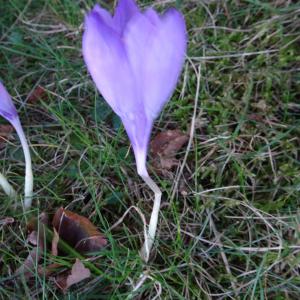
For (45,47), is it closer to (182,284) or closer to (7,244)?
(7,244)

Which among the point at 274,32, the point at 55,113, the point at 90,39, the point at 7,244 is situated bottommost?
the point at 274,32

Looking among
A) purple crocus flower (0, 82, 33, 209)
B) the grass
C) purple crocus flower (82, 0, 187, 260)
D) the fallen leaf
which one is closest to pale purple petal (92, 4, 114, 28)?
purple crocus flower (82, 0, 187, 260)

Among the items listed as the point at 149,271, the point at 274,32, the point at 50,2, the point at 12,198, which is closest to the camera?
the point at 149,271

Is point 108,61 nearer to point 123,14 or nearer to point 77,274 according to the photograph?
point 123,14

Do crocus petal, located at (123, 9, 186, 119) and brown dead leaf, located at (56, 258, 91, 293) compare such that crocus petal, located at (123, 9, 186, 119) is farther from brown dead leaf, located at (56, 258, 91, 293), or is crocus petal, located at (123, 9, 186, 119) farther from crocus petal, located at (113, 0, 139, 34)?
brown dead leaf, located at (56, 258, 91, 293)

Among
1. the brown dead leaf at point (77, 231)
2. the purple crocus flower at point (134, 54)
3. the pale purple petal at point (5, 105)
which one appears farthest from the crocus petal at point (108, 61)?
the brown dead leaf at point (77, 231)

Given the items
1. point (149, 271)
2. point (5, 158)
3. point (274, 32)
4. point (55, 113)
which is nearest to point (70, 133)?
point (55, 113)

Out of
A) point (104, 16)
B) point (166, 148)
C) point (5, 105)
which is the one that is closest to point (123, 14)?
point (104, 16)

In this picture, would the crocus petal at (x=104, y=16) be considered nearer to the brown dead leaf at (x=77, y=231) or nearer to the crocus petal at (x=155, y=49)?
the crocus petal at (x=155, y=49)
